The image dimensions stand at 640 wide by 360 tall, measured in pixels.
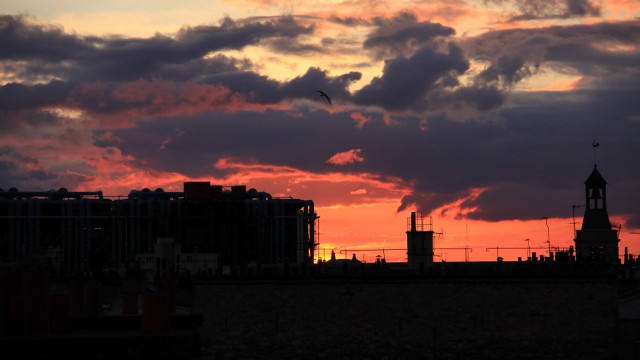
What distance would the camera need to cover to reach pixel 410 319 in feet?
263

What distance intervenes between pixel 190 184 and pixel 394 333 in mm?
45696

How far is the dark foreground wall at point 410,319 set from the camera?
258ft

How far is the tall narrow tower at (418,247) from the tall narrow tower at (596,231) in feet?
44.9

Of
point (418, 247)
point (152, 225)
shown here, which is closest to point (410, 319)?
point (418, 247)

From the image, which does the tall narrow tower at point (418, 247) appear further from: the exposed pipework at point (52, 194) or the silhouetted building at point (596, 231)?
the exposed pipework at point (52, 194)

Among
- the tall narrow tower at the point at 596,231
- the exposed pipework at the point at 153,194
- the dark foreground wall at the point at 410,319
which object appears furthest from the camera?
the exposed pipework at the point at 153,194

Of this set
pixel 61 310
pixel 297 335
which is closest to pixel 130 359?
pixel 61 310

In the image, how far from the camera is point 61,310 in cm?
3312

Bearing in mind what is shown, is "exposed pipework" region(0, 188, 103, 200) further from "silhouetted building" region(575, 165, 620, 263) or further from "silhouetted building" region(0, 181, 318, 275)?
"silhouetted building" region(575, 165, 620, 263)

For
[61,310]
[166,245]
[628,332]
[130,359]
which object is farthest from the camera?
[166,245]

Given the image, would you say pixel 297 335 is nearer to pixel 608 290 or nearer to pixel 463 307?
pixel 463 307

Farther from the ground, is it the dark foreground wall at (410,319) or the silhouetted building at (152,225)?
the silhouetted building at (152,225)

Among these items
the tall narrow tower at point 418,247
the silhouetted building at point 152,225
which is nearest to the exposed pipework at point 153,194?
the silhouetted building at point 152,225

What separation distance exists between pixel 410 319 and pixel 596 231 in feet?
92.8
